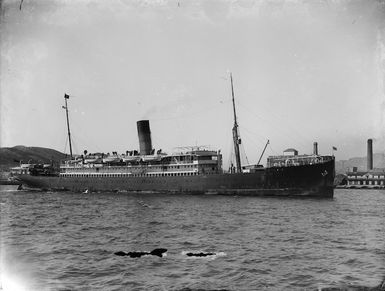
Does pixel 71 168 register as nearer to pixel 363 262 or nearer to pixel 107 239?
pixel 107 239

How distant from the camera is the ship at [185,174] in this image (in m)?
48.2

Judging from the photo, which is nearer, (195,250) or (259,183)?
(195,250)

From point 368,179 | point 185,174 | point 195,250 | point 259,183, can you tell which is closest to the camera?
point 195,250

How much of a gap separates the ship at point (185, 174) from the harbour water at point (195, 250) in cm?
1600

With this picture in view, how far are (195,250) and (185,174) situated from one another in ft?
120

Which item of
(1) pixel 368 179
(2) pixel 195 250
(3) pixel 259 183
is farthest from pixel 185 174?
(1) pixel 368 179

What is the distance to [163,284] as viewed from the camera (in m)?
13.9

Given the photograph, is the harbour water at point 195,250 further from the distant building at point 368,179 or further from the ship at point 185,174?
the distant building at point 368,179

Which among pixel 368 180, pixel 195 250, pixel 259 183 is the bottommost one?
pixel 368 180

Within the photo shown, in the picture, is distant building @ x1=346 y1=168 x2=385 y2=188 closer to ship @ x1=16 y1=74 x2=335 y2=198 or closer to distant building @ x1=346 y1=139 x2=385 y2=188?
distant building @ x1=346 y1=139 x2=385 y2=188

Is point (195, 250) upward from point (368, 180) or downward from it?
upward

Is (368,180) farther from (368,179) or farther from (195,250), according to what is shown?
(195,250)

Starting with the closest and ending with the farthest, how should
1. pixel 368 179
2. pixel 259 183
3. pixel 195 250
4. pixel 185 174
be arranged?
pixel 195 250
pixel 259 183
pixel 185 174
pixel 368 179

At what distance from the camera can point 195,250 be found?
18.7 meters
